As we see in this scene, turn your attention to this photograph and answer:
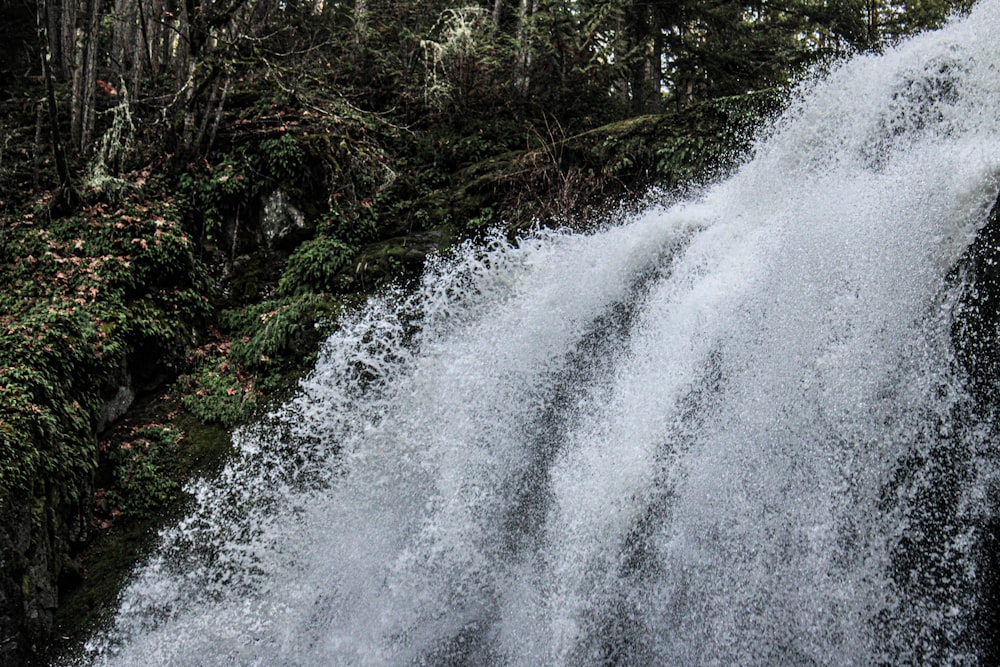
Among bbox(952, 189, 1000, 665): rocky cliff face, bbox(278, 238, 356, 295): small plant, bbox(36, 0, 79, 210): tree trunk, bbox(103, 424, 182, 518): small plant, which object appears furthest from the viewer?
bbox(278, 238, 356, 295): small plant

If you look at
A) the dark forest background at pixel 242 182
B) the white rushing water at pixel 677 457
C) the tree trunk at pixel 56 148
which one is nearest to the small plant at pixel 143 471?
the dark forest background at pixel 242 182

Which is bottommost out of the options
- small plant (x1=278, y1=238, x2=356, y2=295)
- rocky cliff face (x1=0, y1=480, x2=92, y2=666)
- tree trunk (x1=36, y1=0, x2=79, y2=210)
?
rocky cliff face (x1=0, y1=480, x2=92, y2=666)

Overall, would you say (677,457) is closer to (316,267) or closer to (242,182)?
(316,267)

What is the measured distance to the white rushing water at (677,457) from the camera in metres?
5.00

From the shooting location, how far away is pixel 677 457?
5609mm

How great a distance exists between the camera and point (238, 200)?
8.90 meters

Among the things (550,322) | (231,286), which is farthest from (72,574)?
(550,322)

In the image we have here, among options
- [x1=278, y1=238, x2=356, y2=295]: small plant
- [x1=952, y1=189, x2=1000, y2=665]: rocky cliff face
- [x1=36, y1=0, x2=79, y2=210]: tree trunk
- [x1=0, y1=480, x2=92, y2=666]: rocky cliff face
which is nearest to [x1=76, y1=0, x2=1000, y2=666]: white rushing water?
[x1=952, y1=189, x2=1000, y2=665]: rocky cliff face

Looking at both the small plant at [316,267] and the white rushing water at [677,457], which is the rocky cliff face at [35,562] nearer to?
the white rushing water at [677,457]

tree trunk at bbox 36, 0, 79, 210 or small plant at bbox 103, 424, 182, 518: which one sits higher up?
tree trunk at bbox 36, 0, 79, 210

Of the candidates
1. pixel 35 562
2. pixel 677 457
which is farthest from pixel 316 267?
pixel 677 457

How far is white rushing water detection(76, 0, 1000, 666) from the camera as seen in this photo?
16.4 feet

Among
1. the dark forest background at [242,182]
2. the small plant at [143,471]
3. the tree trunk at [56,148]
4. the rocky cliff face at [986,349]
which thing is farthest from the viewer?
the tree trunk at [56,148]

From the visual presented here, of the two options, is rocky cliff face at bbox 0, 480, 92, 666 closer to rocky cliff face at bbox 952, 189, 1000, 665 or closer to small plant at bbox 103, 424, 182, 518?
small plant at bbox 103, 424, 182, 518
